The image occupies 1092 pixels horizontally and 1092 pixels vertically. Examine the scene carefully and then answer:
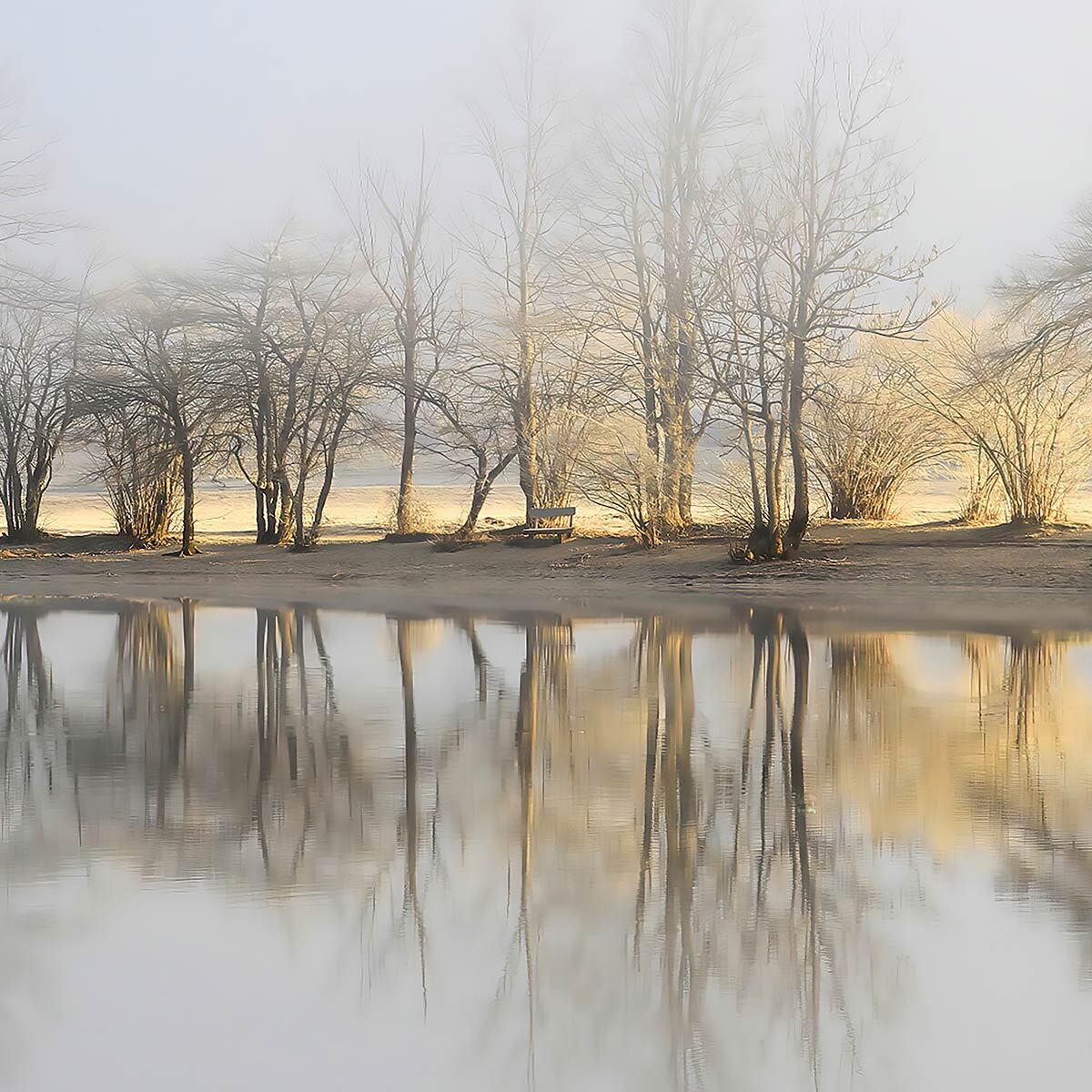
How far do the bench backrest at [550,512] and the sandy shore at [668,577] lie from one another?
78cm

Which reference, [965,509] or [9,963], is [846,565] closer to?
[965,509]

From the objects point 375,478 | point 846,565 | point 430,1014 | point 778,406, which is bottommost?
point 430,1014

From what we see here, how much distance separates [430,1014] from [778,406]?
2598 centimetres

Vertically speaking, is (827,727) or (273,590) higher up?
(273,590)

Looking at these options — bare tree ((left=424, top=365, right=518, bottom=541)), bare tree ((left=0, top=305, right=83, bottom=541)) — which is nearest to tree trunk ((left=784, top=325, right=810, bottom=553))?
bare tree ((left=424, top=365, right=518, bottom=541))

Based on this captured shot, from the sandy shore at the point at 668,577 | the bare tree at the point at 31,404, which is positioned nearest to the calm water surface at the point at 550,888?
the sandy shore at the point at 668,577

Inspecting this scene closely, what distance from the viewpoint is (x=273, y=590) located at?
89.6 feet

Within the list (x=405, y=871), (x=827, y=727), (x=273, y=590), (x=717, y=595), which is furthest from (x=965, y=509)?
(x=405, y=871)

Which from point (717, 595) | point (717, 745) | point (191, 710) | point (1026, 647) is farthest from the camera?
point (717, 595)

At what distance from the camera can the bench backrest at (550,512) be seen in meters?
30.3

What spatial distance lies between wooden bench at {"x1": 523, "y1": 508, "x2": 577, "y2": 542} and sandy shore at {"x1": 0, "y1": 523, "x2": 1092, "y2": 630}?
13.7 inches

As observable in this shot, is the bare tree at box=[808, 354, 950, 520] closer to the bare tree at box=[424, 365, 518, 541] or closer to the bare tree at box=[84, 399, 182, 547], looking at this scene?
the bare tree at box=[424, 365, 518, 541]

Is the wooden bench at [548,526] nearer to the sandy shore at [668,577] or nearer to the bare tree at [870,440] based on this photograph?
the sandy shore at [668,577]

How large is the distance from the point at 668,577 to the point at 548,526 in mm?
6002
